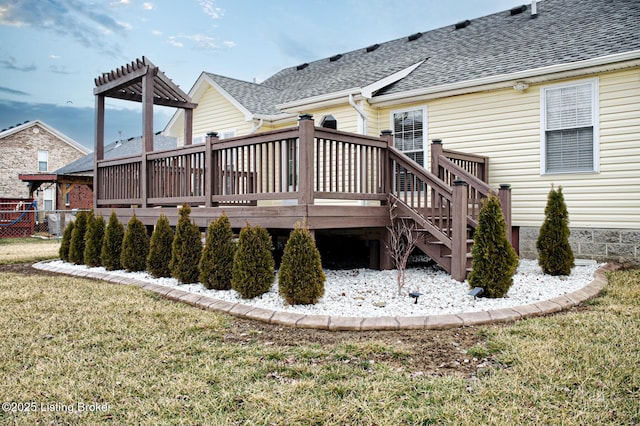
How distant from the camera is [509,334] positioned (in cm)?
357

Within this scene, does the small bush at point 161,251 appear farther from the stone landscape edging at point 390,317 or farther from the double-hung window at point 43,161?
the double-hung window at point 43,161

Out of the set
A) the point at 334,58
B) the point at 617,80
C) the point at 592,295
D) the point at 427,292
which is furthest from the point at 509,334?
the point at 334,58

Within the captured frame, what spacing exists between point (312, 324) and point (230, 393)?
150cm

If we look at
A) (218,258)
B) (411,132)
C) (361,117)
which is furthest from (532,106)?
(218,258)

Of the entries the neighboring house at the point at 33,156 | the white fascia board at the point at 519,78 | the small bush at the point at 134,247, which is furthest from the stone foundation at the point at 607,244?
the neighboring house at the point at 33,156

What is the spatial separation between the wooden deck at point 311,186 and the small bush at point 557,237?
21.3 inches

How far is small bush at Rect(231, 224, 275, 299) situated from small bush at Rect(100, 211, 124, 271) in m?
3.04

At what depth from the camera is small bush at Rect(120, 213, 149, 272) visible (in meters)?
6.77

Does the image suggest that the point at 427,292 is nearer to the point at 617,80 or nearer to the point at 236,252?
the point at 236,252

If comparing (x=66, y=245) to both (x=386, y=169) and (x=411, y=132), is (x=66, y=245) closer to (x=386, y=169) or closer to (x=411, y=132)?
(x=386, y=169)

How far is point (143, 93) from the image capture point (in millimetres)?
7785

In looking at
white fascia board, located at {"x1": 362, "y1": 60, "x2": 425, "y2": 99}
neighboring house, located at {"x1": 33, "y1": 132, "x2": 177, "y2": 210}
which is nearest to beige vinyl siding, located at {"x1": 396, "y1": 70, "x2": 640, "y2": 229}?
white fascia board, located at {"x1": 362, "y1": 60, "x2": 425, "y2": 99}

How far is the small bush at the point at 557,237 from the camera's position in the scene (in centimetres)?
586

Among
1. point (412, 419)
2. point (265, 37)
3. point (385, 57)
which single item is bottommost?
point (412, 419)
